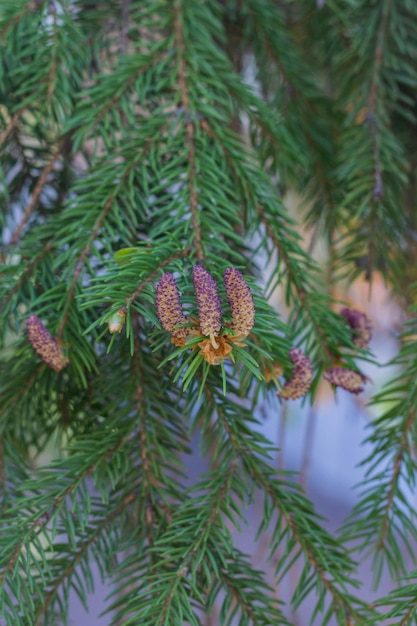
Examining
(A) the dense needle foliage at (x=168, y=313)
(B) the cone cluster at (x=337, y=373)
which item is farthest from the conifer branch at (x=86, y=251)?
(B) the cone cluster at (x=337, y=373)

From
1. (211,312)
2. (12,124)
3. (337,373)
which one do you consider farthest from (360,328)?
(12,124)

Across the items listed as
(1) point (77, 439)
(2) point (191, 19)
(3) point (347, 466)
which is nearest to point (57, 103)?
(2) point (191, 19)

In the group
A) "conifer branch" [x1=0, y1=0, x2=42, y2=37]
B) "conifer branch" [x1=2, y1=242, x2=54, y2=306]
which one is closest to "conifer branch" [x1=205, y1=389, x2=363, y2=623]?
"conifer branch" [x1=2, y1=242, x2=54, y2=306]

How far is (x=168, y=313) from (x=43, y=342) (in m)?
0.08

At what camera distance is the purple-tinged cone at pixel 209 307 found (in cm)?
27

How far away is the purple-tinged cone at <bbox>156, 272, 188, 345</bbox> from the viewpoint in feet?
0.92

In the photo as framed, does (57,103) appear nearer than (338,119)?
Yes

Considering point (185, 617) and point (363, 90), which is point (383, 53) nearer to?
point (363, 90)

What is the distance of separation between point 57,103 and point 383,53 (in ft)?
0.73

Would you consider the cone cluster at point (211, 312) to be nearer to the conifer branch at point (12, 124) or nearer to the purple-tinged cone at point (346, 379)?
the purple-tinged cone at point (346, 379)

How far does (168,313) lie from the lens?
11.0 inches

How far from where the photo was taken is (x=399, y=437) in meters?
0.38

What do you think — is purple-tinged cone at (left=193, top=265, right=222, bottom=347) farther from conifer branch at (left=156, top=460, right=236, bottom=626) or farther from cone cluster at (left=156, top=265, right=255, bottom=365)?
conifer branch at (left=156, top=460, right=236, bottom=626)

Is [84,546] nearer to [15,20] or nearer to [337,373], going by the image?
[337,373]
